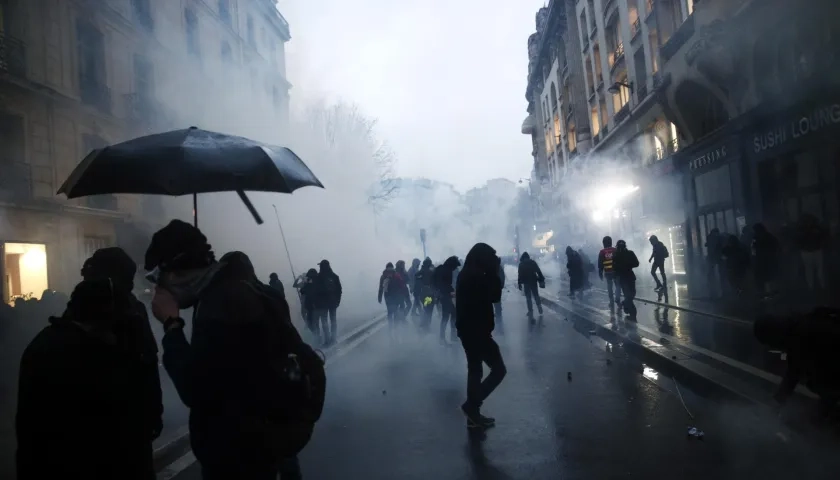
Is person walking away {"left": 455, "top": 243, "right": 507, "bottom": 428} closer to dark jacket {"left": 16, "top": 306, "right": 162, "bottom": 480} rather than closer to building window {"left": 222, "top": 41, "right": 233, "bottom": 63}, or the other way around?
dark jacket {"left": 16, "top": 306, "right": 162, "bottom": 480}

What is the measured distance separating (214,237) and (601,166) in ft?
55.7

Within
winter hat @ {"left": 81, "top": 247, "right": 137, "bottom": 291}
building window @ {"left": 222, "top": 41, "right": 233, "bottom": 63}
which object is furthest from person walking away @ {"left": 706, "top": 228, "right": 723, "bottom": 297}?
building window @ {"left": 222, "top": 41, "right": 233, "bottom": 63}

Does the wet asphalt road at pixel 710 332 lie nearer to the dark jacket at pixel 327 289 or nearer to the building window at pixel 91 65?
the dark jacket at pixel 327 289

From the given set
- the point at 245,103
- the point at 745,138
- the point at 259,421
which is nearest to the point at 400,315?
the point at 745,138

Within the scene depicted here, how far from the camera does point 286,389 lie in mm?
1972

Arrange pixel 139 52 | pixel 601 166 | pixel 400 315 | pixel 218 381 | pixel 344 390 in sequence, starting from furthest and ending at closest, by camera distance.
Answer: pixel 601 166 < pixel 139 52 < pixel 400 315 < pixel 344 390 < pixel 218 381

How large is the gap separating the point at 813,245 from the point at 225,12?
22.3 meters

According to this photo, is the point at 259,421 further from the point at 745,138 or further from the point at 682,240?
the point at 682,240

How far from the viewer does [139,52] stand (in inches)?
709

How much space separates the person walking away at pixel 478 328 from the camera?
5105 mm

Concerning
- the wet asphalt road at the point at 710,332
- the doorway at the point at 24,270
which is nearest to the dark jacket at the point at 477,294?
the wet asphalt road at the point at 710,332

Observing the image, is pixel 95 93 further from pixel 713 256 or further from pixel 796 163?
pixel 796 163

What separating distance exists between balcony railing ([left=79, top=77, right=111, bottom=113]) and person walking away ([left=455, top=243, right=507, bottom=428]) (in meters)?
13.8

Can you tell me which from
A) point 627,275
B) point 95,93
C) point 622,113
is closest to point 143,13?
point 95,93
